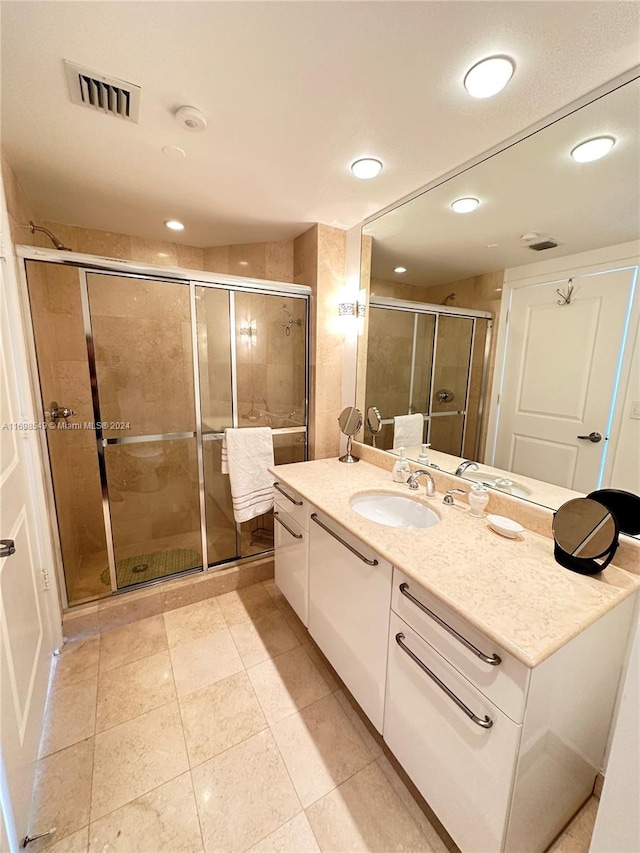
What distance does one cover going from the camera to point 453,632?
86 centimetres

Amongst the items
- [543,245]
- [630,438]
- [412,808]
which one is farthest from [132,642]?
[543,245]

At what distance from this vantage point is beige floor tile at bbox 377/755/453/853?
3.39 feet

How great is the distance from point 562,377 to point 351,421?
109 centimetres

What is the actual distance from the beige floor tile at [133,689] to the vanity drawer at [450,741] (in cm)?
102

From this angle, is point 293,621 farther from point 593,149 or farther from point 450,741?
point 593,149

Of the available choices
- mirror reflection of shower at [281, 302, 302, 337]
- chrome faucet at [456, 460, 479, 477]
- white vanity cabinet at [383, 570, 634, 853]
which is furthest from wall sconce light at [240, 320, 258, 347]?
white vanity cabinet at [383, 570, 634, 853]

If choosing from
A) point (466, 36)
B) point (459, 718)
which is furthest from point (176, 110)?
point (459, 718)

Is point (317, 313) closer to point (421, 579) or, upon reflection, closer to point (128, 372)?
point (128, 372)

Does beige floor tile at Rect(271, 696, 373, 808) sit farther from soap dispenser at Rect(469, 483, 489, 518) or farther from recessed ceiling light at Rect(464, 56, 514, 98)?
recessed ceiling light at Rect(464, 56, 514, 98)

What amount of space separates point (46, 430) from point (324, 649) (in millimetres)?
1674

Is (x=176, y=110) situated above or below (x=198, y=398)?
above

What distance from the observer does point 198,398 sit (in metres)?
2.01

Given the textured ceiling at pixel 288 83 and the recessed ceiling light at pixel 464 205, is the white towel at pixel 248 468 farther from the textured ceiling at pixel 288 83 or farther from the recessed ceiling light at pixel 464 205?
the recessed ceiling light at pixel 464 205

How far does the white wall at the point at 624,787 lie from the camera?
2.65 feet
